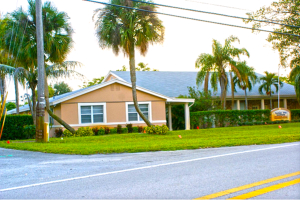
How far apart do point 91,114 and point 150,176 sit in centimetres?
1698

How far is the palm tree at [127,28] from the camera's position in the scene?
64.3 ft

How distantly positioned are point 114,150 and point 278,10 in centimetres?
2045

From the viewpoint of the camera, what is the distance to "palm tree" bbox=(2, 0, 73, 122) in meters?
19.2

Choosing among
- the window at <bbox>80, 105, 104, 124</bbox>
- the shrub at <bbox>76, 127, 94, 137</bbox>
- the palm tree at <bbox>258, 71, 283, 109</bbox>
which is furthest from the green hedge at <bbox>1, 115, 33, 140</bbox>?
the palm tree at <bbox>258, 71, 283, 109</bbox>

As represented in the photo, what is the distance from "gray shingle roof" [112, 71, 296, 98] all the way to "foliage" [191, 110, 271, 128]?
393cm

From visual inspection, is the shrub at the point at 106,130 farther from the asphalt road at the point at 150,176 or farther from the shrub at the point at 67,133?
the asphalt road at the point at 150,176

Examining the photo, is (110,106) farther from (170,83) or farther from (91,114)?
(170,83)

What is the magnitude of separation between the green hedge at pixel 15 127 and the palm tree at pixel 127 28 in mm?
7789

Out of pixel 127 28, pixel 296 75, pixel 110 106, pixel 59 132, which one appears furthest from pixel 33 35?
pixel 296 75

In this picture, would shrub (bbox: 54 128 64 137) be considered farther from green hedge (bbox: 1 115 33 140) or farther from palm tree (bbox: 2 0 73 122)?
palm tree (bbox: 2 0 73 122)

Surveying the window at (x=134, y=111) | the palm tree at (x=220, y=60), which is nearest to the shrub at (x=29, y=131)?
the window at (x=134, y=111)

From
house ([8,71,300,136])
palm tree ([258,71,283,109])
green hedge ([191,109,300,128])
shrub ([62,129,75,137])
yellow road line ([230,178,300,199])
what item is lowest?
yellow road line ([230,178,300,199])

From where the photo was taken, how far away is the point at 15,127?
72.7ft

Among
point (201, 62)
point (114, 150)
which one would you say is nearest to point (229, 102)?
point (201, 62)
